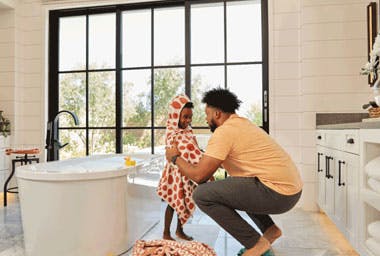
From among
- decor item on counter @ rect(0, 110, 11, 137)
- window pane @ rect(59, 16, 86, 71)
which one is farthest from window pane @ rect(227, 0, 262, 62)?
decor item on counter @ rect(0, 110, 11, 137)

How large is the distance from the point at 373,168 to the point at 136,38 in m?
A: 3.05

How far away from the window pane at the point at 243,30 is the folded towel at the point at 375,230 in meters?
2.36

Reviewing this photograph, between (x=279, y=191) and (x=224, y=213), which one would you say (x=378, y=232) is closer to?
(x=279, y=191)

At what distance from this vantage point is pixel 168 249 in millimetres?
1771

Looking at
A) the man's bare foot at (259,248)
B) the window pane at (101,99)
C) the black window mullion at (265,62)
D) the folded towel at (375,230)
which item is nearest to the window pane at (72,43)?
the window pane at (101,99)

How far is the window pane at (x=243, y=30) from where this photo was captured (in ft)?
11.8

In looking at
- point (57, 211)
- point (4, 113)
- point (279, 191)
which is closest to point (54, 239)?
point (57, 211)

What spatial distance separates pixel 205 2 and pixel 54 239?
9.48 ft

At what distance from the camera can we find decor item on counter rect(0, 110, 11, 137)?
3918mm

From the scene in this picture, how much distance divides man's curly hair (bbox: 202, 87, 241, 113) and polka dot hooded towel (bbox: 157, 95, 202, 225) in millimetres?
459

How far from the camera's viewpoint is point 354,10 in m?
3.16

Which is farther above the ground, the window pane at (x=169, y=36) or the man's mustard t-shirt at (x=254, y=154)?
the window pane at (x=169, y=36)

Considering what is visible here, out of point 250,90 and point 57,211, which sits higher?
point 250,90

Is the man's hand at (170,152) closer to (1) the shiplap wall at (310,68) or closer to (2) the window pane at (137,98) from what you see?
(1) the shiplap wall at (310,68)
